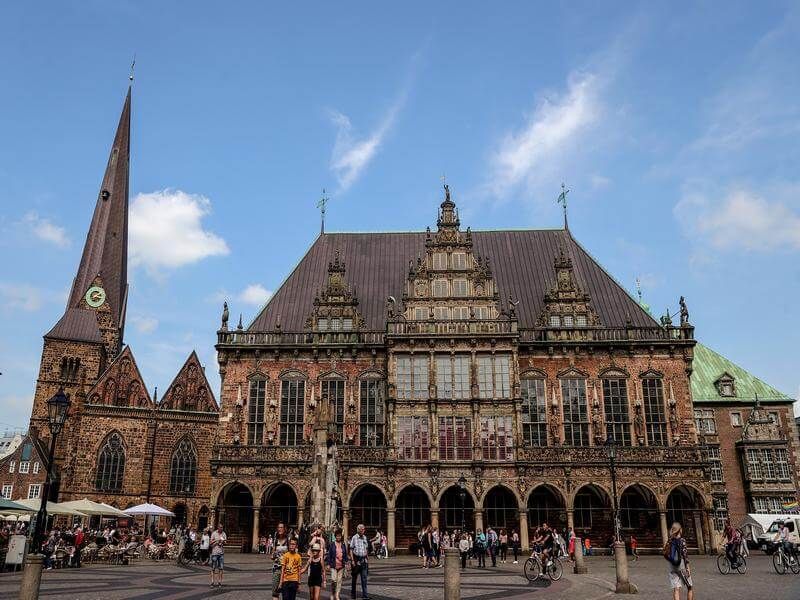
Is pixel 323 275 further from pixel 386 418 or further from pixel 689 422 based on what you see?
pixel 689 422

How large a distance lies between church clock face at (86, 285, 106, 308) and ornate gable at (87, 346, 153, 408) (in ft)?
35.6

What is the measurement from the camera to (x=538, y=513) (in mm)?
36125

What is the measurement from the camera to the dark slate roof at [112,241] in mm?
62500

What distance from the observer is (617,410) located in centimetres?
3731

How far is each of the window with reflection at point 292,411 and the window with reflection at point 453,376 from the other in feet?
25.6

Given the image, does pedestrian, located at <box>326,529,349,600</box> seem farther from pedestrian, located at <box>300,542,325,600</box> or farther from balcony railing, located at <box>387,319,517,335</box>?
balcony railing, located at <box>387,319,517,335</box>

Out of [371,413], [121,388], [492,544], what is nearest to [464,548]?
[492,544]

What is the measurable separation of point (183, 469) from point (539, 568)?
3689 cm

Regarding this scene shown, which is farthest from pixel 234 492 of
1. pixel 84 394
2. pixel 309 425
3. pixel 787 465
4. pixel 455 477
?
pixel 787 465

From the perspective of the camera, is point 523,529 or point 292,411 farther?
point 292,411

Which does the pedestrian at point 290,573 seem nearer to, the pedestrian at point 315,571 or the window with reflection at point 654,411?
the pedestrian at point 315,571

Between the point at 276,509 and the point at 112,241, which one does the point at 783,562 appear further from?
the point at 112,241

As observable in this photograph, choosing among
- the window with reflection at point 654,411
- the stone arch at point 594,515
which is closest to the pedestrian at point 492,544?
the stone arch at point 594,515

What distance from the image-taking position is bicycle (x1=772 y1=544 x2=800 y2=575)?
21.0m
